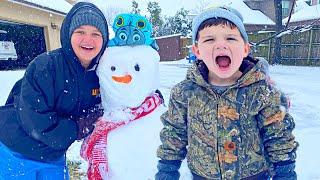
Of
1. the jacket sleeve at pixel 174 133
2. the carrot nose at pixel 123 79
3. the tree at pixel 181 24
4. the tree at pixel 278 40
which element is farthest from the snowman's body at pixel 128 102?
the tree at pixel 181 24

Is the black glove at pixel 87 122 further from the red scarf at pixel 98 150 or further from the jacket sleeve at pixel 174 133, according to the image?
the jacket sleeve at pixel 174 133

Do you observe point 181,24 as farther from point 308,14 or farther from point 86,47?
point 86,47

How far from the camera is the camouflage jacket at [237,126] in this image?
1.77 m

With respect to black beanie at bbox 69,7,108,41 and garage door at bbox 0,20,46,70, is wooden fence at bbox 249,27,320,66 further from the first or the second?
black beanie at bbox 69,7,108,41

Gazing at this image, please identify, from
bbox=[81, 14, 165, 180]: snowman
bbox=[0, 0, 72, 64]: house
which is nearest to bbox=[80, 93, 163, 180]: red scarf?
bbox=[81, 14, 165, 180]: snowman

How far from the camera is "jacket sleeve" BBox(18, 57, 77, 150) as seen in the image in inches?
87.9

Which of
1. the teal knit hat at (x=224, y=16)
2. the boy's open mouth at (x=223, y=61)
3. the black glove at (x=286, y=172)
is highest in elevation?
the teal knit hat at (x=224, y=16)

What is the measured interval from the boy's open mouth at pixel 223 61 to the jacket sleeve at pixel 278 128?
242 millimetres

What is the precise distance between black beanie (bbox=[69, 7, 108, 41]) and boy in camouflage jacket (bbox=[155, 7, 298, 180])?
81 cm

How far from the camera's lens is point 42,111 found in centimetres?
225

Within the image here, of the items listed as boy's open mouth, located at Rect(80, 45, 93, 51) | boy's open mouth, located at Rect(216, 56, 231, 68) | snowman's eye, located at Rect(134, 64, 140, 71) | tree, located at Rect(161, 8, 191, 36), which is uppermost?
tree, located at Rect(161, 8, 191, 36)

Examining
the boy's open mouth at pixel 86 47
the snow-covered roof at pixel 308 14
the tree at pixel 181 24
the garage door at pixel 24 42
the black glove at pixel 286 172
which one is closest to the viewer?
the black glove at pixel 286 172

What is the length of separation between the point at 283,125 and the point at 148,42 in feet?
4.71

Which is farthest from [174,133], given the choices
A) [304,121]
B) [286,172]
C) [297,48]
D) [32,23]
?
[297,48]
